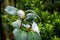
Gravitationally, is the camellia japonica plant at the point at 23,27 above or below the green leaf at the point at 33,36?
above

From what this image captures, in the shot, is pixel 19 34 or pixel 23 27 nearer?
pixel 19 34

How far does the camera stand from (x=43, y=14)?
166 cm

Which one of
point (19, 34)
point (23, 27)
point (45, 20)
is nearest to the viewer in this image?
point (19, 34)

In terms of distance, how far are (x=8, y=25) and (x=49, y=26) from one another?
0.40 m

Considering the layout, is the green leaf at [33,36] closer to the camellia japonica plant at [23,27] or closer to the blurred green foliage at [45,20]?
the camellia japonica plant at [23,27]

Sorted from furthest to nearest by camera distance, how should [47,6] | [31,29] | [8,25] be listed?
[47,6] → [8,25] → [31,29]

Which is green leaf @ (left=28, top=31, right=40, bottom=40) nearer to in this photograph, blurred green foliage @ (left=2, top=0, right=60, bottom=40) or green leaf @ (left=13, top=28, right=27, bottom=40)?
green leaf @ (left=13, top=28, right=27, bottom=40)

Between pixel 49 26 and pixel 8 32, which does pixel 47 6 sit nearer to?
pixel 49 26

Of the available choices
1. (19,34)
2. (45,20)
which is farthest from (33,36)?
(45,20)

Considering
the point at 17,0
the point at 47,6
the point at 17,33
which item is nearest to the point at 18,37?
the point at 17,33

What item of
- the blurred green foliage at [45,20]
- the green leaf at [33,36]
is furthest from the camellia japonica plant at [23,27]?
the blurred green foliage at [45,20]

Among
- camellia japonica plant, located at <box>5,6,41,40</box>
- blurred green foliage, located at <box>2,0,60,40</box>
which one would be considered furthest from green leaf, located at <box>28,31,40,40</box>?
blurred green foliage, located at <box>2,0,60,40</box>

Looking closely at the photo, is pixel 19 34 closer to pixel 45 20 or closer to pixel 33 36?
pixel 33 36

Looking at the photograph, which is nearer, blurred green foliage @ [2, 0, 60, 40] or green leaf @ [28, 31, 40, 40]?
green leaf @ [28, 31, 40, 40]
